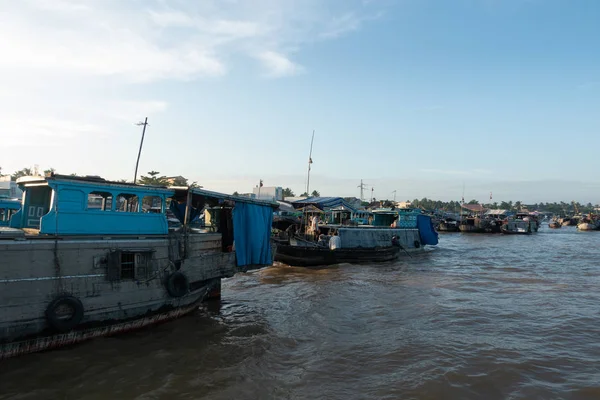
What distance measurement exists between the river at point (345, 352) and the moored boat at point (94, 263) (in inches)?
19.9

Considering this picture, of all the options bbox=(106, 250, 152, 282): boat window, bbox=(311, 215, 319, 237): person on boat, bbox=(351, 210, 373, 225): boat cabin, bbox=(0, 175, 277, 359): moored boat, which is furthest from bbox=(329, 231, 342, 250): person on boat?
bbox=(106, 250, 152, 282): boat window

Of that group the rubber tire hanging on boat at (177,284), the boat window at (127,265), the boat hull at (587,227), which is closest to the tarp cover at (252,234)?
the rubber tire hanging on boat at (177,284)

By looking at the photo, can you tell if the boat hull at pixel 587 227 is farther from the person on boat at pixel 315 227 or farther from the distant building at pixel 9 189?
the distant building at pixel 9 189

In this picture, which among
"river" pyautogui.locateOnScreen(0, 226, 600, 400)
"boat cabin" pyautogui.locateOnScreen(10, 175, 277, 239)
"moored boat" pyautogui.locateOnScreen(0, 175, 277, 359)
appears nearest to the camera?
"river" pyautogui.locateOnScreen(0, 226, 600, 400)

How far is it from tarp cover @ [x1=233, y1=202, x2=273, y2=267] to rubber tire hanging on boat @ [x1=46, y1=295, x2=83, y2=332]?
4678 mm

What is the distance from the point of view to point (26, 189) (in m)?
9.24

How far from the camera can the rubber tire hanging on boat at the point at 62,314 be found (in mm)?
7379

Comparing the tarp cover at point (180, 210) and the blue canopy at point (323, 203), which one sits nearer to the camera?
the tarp cover at point (180, 210)

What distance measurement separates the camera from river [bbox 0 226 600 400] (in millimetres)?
6809

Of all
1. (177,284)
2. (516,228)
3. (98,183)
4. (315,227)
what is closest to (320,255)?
(315,227)

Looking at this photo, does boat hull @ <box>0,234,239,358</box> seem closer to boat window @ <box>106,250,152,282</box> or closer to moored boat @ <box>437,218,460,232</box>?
boat window @ <box>106,250,152,282</box>

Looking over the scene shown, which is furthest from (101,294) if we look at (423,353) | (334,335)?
(423,353)

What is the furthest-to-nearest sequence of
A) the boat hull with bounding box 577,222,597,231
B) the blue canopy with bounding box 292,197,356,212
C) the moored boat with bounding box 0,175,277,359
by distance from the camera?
the boat hull with bounding box 577,222,597,231 < the blue canopy with bounding box 292,197,356,212 < the moored boat with bounding box 0,175,277,359

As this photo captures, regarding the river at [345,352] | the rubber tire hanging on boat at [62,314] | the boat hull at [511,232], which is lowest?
the river at [345,352]
